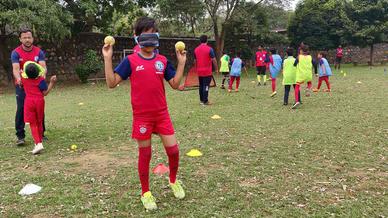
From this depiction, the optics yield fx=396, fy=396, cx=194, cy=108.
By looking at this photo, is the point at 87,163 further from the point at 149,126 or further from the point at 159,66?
the point at 159,66

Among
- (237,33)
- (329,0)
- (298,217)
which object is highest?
(329,0)

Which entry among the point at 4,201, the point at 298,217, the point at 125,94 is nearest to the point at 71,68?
the point at 125,94

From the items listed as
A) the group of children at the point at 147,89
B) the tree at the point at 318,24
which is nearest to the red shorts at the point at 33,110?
the group of children at the point at 147,89

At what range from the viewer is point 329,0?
114ft

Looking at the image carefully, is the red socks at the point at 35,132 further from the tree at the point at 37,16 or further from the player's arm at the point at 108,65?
the tree at the point at 37,16

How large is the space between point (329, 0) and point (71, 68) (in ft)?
76.9

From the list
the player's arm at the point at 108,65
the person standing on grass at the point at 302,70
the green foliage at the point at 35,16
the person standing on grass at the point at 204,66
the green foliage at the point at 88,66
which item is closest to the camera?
the player's arm at the point at 108,65

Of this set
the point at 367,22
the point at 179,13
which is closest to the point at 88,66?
the point at 179,13

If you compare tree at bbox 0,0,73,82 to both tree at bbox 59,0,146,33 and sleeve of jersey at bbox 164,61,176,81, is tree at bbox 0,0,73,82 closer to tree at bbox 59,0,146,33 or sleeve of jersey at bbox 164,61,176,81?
tree at bbox 59,0,146,33

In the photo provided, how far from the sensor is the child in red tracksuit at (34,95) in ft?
20.7

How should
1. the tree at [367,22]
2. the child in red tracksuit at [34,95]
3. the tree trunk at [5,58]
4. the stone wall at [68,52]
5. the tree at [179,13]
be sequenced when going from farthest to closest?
1. the tree at [367,22]
2. the tree at [179,13]
3. the stone wall at [68,52]
4. the tree trunk at [5,58]
5. the child in red tracksuit at [34,95]

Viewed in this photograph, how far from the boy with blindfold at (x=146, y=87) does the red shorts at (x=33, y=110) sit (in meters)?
2.99

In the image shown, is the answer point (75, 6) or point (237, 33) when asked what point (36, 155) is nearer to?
point (75, 6)

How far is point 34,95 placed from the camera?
6445 millimetres
